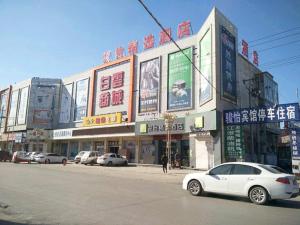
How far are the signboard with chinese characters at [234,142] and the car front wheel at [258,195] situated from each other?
17285mm

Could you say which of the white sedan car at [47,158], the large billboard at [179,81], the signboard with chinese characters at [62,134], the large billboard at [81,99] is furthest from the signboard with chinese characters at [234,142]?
the signboard with chinese characters at [62,134]

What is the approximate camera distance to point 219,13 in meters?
30.1

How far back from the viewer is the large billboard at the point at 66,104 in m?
54.2

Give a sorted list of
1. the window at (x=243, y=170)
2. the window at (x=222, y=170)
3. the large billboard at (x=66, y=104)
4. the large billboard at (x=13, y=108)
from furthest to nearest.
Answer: the large billboard at (x=13, y=108)
the large billboard at (x=66, y=104)
the window at (x=222, y=170)
the window at (x=243, y=170)

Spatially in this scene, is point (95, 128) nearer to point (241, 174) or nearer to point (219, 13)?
point (219, 13)

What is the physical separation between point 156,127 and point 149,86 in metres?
6.31

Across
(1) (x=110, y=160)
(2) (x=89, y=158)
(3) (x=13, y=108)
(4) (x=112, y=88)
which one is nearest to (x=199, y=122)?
(1) (x=110, y=160)

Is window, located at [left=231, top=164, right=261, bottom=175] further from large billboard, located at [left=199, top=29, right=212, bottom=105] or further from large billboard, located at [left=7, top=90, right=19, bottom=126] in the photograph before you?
large billboard, located at [left=7, top=90, right=19, bottom=126]

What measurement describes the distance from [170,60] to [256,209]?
94.3 ft

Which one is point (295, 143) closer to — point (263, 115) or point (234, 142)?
point (263, 115)

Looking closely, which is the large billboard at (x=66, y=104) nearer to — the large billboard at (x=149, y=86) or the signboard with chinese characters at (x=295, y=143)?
the large billboard at (x=149, y=86)

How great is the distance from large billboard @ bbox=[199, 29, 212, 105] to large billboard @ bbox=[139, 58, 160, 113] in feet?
24.4

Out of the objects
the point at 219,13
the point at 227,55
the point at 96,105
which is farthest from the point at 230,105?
the point at 96,105

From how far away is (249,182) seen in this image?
35.0 ft
